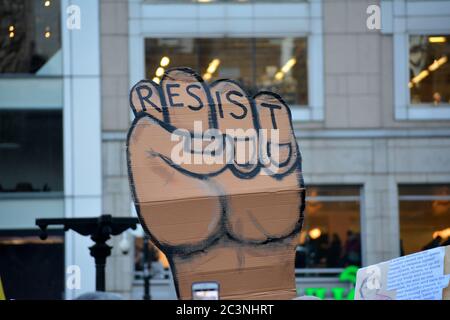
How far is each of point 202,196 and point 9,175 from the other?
1609 cm

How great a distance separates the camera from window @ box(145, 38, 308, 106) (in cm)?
2014

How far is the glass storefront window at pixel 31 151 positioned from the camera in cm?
2031

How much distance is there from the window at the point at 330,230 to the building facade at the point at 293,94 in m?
0.02

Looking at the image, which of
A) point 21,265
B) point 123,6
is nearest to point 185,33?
point 123,6

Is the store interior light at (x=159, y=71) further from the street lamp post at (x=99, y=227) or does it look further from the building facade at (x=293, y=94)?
the street lamp post at (x=99, y=227)

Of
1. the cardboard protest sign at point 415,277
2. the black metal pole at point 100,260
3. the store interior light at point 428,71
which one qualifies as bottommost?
the black metal pole at point 100,260

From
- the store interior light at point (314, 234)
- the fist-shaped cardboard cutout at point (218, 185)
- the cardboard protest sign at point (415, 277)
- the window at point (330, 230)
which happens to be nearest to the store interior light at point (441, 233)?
the window at point (330, 230)

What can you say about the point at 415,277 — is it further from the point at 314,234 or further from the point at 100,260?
the point at 314,234

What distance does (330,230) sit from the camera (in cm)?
2009

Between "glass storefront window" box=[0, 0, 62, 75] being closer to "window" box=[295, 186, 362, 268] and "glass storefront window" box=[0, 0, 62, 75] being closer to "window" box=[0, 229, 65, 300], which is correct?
"window" box=[0, 229, 65, 300]

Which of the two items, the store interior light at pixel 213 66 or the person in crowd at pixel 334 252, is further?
the person in crowd at pixel 334 252
